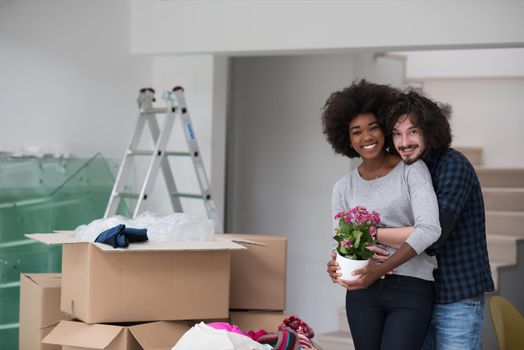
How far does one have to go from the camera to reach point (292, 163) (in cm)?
598

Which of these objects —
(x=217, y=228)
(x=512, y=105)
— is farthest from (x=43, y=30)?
(x=512, y=105)

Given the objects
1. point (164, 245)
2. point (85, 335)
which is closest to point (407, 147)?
point (164, 245)

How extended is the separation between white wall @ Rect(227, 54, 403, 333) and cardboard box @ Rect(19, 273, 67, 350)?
256 cm

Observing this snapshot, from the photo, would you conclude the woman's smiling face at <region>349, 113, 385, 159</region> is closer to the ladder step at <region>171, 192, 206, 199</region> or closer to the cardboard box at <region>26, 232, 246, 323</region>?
the cardboard box at <region>26, 232, 246, 323</region>

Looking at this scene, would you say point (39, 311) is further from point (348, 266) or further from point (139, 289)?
point (348, 266)

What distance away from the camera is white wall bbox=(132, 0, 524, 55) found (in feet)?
13.4

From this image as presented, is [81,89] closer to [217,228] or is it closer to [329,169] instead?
[217,228]

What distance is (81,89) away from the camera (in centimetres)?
493

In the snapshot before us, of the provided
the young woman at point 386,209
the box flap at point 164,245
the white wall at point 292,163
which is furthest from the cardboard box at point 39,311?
the white wall at point 292,163

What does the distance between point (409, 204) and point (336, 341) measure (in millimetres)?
2749

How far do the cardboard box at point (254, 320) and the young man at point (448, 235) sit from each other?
0.88m

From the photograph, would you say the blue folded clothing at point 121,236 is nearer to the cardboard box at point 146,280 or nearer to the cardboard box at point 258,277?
the cardboard box at point 146,280

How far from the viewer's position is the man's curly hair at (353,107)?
2.69m

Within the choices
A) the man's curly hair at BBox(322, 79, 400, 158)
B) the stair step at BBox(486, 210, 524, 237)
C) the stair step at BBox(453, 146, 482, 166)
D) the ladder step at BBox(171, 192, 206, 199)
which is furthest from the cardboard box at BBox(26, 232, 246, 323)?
the stair step at BBox(453, 146, 482, 166)
